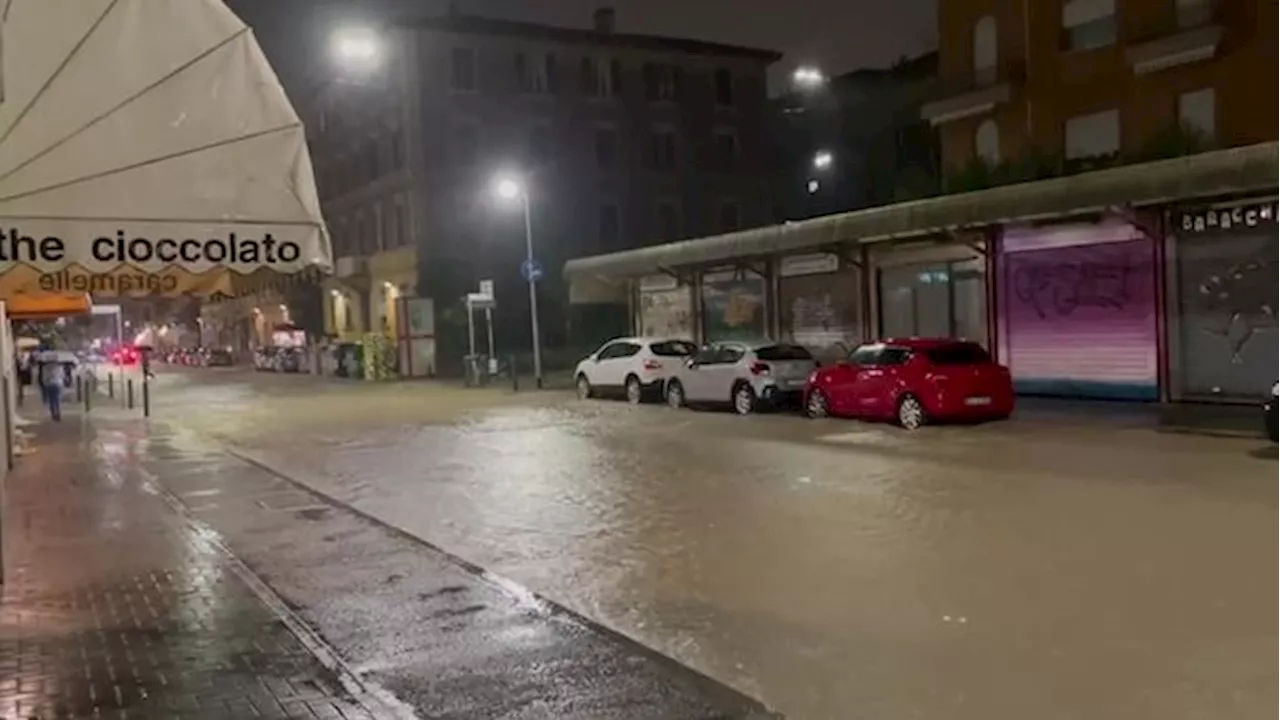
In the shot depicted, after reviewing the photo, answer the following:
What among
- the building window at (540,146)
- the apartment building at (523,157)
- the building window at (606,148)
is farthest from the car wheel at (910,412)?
the building window at (606,148)

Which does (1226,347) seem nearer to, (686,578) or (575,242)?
(686,578)

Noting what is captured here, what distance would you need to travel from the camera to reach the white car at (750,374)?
26000mm

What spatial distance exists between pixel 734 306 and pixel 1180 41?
13241 millimetres

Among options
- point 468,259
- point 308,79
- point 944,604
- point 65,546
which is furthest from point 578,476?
point 308,79

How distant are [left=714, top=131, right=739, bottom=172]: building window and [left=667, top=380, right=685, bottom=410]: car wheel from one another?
3359cm

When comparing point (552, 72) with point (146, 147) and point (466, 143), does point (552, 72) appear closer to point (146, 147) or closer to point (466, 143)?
point (466, 143)

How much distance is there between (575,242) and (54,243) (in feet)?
170

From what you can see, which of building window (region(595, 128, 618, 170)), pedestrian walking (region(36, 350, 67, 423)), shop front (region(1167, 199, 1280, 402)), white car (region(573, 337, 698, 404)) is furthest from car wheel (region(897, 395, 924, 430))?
→ building window (region(595, 128, 618, 170))

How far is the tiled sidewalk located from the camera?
21.8 ft

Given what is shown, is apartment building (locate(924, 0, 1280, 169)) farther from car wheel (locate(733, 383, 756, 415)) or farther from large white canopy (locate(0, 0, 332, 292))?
large white canopy (locate(0, 0, 332, 292))

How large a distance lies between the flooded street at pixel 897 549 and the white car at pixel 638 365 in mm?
8197

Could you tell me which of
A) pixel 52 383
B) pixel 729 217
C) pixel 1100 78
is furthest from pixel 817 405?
pixel 729 217

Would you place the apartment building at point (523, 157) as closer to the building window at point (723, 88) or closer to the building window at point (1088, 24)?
the building window at point (723, 88)

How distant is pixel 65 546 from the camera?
1201cm
